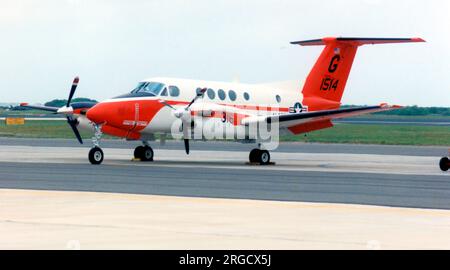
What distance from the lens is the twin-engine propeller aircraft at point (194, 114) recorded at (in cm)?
3303

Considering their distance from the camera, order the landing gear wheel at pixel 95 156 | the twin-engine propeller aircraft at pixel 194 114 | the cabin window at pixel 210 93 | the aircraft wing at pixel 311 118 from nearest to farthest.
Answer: the landing gear wheel at pixel 95 156 → the twin-engine propeller aircraft at pixel 194 114 → the aircraft wing at pixel 311 118 → the cabin window at pixel 210 93

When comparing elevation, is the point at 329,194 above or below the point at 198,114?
below

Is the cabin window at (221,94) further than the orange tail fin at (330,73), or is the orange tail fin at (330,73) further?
the orange tail fin at (330,73)

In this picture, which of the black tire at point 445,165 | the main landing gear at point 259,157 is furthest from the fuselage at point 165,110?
the black tire at point 445,165

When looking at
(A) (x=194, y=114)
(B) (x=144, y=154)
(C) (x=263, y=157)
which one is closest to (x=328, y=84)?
(C) (x=263, y=157)

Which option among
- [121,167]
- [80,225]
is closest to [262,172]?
[121,167]

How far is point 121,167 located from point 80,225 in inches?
A: 601

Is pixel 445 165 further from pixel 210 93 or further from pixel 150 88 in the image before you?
pixel 150 88

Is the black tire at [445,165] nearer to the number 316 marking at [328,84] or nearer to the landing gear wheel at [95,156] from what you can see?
the number 316 marking at [328,84]

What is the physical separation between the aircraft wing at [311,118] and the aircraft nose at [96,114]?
5.41 m

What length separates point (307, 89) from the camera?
38.1 meters

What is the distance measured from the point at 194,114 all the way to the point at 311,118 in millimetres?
4344
